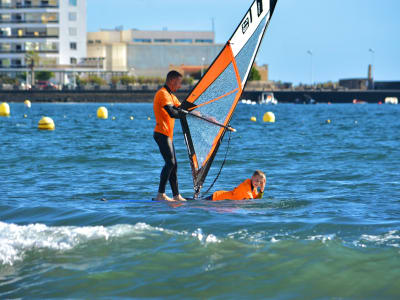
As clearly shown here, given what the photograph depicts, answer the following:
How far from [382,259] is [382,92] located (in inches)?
4851

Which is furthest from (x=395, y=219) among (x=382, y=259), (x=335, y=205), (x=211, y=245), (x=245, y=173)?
(x=245, y=173)

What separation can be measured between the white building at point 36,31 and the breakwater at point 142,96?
1435cm

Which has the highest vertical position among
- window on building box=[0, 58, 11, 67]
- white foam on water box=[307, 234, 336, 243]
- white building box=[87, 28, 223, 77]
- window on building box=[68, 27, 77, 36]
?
window on building box=[68, 27, 77, 36]

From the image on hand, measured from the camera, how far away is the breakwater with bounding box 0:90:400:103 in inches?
Result: 3652

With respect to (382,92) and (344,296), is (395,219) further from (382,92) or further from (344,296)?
(382,92)

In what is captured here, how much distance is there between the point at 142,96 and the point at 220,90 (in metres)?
92.0

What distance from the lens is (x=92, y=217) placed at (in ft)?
30.5

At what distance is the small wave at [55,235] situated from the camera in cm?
744

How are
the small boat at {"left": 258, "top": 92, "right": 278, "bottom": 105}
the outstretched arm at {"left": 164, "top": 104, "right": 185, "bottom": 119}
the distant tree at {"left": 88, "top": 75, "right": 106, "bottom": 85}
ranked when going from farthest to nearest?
the distant tree at {"left": 88, "top": 75, "right": 106, "bottom": 85} → the small boat at {"left": 258, "top": 92, "right": 278, "bottom": 105} → the outstretched arm at {"left": 164, "top": 104, "right": 185, "bottom": 119}

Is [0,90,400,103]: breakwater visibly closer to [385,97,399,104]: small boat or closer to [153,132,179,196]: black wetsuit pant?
[385,97,399,104]: small boat

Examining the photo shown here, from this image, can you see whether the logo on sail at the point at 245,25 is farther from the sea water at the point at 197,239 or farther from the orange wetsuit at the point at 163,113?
the sea water at the point at 197,239

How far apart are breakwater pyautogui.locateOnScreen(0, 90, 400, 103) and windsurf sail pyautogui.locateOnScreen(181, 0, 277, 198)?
272 feet

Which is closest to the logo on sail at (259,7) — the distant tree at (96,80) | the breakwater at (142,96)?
the breakwater at (142,96)

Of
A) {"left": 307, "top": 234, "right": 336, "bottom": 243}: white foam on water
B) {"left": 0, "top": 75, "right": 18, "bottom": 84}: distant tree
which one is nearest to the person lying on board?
{"left": 307, "top": 234, "right": 336, "bottom": 243}: white foam on water
